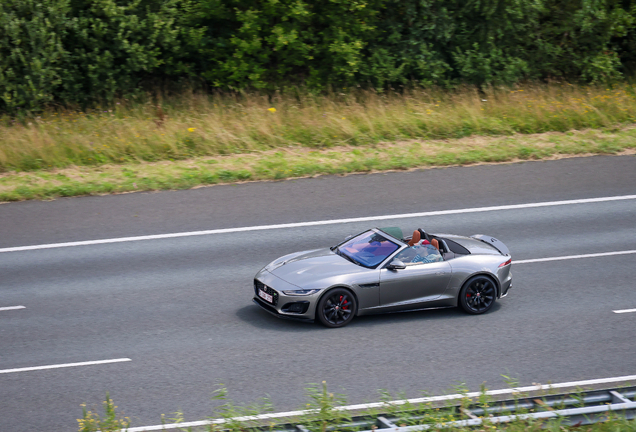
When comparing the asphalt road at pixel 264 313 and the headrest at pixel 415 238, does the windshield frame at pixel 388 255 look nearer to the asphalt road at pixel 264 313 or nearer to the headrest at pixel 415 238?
the headrest at pixel 415 238

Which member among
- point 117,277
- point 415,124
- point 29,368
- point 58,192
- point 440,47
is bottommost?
point 29,368

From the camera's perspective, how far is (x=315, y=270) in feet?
33.8

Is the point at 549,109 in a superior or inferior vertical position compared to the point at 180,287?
superior

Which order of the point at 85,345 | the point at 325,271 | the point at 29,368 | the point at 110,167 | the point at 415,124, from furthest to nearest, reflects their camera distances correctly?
the point at 415,124 → the point at 110,167 → the point at 325,271 → the point at 85,345 → the point at 29,368

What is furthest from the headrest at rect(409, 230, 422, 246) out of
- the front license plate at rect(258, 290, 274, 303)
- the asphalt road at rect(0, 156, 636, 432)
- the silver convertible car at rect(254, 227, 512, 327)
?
the front license plate at rect(258, 290, 274, 303)

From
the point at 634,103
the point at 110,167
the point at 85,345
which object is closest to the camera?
the point at 85,345

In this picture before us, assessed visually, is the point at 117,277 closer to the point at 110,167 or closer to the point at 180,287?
the point at 180,287

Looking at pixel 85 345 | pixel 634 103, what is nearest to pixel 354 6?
pixel 634 103

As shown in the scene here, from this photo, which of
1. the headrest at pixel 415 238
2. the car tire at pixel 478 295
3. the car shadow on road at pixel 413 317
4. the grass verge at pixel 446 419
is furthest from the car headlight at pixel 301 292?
the grass verge at pixel 446 419

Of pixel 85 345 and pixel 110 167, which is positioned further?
pixel 110 167

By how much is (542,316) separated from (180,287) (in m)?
5.79

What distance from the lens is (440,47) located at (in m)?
25.0

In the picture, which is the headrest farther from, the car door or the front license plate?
the front license plate

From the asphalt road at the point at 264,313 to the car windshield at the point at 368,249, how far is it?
36.6 inches
